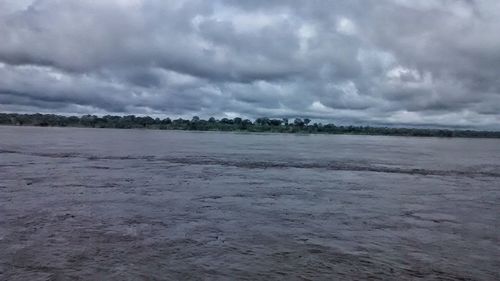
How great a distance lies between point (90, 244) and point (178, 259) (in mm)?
2976

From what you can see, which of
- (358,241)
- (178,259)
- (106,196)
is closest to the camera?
(178,259)

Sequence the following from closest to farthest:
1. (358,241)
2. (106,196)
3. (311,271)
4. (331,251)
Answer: (311,271) < (331,251) < (358,241) < (106,196)

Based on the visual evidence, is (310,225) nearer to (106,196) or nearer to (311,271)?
(311,271)

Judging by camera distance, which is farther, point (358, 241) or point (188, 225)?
point (188, 225)

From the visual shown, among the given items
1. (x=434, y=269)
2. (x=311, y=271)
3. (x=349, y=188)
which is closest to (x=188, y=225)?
(x=311, y=271)

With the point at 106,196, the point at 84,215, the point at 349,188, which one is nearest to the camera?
the point at 84,215

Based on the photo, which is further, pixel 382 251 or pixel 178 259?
pixel 382 251

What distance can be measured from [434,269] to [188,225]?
8.18 metres

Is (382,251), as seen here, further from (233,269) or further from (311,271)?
(233,269)

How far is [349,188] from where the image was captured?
90.2 feet

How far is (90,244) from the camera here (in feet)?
44.4

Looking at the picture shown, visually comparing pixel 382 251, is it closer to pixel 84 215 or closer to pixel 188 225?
pixel 188 225

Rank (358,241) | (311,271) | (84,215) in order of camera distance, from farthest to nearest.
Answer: (84,215)
(358,241)
(311,271)

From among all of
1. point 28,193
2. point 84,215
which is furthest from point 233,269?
point 28,193
